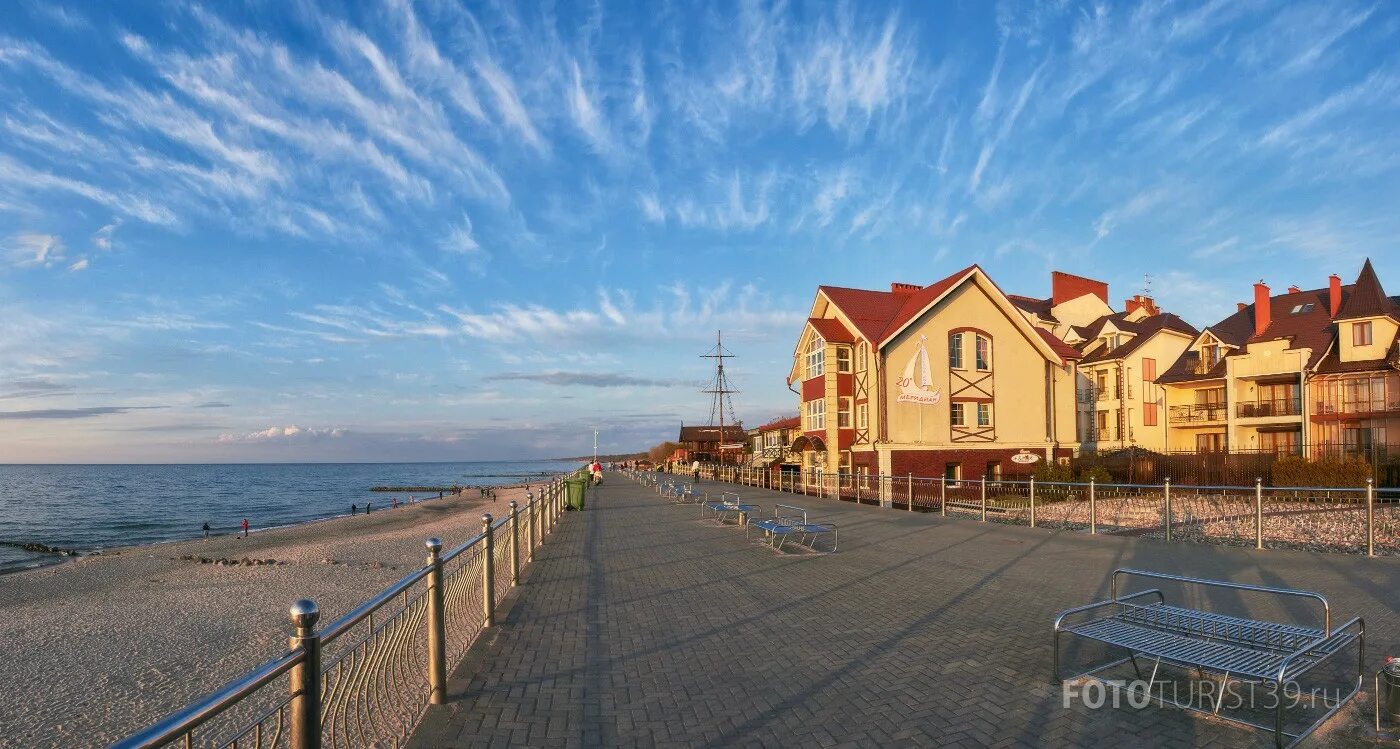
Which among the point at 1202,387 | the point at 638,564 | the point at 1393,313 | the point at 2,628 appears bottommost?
the point at 2,628

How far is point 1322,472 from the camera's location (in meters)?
20.1

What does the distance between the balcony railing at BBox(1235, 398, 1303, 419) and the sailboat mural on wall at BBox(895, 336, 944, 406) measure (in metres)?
15.3

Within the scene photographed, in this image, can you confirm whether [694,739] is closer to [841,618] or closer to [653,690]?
[653,690]

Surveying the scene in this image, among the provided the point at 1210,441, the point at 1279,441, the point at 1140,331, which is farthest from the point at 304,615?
the point at 1140,331

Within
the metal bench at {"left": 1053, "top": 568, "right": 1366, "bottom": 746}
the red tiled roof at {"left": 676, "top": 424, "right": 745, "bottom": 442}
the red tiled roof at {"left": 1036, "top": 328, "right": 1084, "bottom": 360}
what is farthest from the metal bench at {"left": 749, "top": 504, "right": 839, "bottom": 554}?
the red tiled roof at {"left": 676, "top": 424, "right": 745, "bottom": 442}

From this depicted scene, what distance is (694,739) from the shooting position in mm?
4379

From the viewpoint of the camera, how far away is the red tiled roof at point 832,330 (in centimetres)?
2933

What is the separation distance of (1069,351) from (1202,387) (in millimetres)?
9385

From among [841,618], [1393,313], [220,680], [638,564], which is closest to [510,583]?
[638,564]

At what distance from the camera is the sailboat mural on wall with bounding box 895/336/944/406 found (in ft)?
90.4

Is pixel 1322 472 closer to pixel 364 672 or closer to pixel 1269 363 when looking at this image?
pixel 1269 363

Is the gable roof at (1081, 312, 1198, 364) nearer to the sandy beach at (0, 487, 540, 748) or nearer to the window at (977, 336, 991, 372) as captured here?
the window at (977, 336, 991, 372)

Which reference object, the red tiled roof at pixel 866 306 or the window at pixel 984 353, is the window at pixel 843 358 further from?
the window at pixel 984 353

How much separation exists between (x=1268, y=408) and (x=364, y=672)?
3791 centimetres
